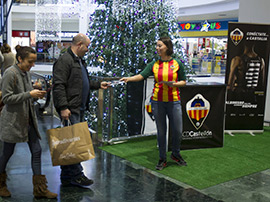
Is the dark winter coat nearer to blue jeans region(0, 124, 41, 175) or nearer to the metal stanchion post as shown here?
blue jeans region(0, 124, 41, 175)

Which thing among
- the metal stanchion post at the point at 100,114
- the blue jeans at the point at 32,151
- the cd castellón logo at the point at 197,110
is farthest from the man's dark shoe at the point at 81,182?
the cd castellón logo at the point at 197,110

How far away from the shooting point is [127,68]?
5.93 m

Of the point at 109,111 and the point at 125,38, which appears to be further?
the point at 125,38

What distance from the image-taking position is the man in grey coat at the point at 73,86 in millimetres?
3150

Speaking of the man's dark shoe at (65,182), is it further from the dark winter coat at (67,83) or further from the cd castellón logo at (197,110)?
the cd castellón logo at (197,110)

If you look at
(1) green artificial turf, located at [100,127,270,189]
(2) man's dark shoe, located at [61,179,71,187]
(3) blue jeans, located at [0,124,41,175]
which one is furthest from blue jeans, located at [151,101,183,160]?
(3) blue jeans, located at [0,124,41,175]

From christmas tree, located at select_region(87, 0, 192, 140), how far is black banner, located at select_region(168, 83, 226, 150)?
3.99 ft

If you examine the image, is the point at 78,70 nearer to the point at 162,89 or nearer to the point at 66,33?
the point at 162,89

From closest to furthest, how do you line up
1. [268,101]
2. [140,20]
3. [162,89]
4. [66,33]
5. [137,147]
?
1. [162,89]
2. [137,147]
3. [140,20]
4. [268,101]
5. [66,33]

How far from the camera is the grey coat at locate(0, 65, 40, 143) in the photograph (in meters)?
2.85

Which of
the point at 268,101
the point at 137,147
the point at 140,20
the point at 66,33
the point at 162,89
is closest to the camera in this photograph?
the point at 162,89

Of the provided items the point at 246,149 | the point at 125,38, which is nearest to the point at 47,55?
the point at 125,38

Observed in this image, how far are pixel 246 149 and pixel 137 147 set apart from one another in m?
1.66

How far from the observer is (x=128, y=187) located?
11.5 feet
